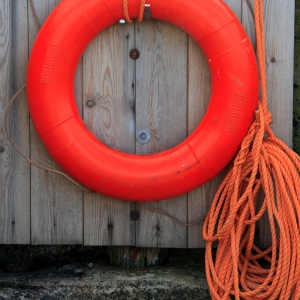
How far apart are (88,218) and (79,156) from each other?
0.29 m

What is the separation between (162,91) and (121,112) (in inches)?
6.4

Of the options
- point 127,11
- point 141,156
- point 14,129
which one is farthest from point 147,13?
point 14,129

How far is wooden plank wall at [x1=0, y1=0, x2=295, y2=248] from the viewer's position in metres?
1.95

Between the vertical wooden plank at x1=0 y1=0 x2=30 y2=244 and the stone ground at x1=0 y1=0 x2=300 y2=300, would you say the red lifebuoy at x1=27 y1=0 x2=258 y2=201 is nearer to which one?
the vertical wooden plank at x1=0 y1=0 x2=30 y2=244

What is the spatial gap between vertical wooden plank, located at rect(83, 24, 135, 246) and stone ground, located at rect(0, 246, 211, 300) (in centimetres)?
17

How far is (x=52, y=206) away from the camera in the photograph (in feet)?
6.64

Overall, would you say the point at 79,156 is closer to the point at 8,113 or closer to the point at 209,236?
the point at 8,113

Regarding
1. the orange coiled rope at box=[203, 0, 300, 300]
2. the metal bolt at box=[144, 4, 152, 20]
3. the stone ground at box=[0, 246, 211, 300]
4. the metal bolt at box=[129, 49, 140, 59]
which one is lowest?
the stone ground at box=[0, 246, 211, 300]

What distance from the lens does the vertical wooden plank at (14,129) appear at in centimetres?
196

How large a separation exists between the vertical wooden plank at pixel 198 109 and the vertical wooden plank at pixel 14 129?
58 cm

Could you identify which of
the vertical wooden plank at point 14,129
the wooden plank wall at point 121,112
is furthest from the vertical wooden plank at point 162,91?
the vertical wooden plank at point 14,129

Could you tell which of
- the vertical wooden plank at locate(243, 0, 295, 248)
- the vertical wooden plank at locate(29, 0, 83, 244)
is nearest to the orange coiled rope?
the vertical wooden plank at locate(243, 0, 295, 248)

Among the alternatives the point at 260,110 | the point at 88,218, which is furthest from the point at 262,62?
the point at 88,218

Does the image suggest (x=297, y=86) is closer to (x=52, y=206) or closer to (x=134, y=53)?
(x=134, y=53)
